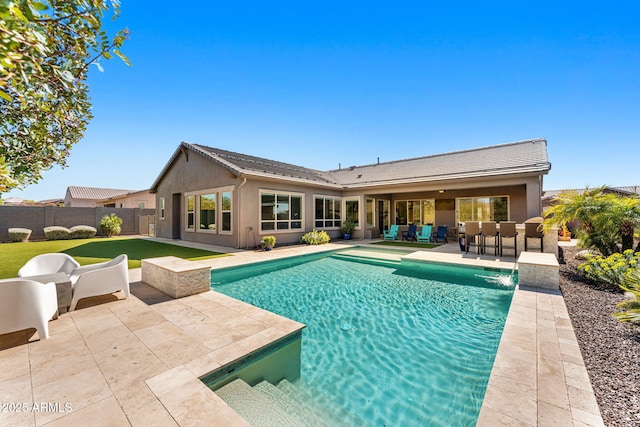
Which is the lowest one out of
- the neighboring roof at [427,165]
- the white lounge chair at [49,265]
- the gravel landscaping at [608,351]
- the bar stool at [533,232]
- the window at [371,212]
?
the gravel landscaping at [608,351]

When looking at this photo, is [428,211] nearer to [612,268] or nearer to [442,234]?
[442,234]

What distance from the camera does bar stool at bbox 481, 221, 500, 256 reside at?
9992mm

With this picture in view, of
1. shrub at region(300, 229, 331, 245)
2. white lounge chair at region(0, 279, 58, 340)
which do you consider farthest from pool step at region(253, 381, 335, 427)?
shrub at region(300, 229, 331, 245)

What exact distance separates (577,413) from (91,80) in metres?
6.16

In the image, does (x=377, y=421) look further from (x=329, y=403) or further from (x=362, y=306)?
(x=362, y=306)

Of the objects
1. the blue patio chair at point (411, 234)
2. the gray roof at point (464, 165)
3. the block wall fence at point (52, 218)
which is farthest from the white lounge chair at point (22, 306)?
the block wall fence at point (52, 218)

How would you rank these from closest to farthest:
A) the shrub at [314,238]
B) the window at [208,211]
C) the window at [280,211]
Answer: the window at [280,211], the window at [208,211], the shrub at [314,238]

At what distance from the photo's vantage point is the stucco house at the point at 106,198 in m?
25.9

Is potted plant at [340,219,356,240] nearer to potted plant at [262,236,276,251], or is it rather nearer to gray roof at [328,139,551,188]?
gray roof at [328,139,551,188]

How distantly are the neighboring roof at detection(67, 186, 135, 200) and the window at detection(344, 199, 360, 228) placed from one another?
29883mm

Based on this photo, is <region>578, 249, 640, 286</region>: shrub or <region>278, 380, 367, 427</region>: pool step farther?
<region>578, 249, 640, 286</region>: shrub

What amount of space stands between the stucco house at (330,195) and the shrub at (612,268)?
4438mm

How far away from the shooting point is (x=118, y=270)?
487 cm

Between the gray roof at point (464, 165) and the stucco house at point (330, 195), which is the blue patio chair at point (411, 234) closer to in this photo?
the stucco house at point (330, 195)
